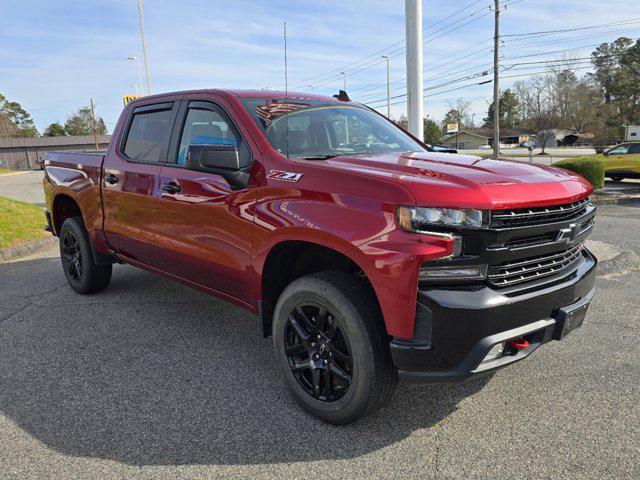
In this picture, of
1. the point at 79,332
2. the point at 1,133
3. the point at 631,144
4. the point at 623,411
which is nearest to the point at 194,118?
the point at 79,332

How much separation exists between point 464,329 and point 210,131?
234 centimetres

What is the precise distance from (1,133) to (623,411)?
10504 centimetres

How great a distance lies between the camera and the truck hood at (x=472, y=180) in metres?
2.45

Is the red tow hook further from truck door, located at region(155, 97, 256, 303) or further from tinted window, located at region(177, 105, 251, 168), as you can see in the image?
tinted window, located at region(177, 105, 251, 168)

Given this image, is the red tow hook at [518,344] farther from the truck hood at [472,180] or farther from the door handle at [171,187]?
the door handle at [171,187]

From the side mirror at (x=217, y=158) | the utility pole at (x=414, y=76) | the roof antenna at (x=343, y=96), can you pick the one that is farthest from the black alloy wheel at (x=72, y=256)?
the utility pole at (x=414, y=76)

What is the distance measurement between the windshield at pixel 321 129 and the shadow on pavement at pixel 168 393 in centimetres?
159

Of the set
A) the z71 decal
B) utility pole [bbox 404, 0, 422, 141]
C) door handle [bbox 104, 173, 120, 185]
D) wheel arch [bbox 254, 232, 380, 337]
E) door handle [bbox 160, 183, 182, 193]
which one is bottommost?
wheel arch [bbox 254, 232, 380, 337]

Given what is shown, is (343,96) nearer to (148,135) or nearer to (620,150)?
(148,135)

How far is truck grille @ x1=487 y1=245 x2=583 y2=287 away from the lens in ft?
8.30

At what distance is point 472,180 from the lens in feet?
8.50

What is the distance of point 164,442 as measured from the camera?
2781 millimetres

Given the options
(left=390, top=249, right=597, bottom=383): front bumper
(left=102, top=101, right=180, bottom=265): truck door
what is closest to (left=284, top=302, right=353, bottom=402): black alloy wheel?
(left=390, top=249, right=597, bottom=383): front bumper

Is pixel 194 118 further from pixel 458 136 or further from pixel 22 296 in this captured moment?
pixel 458 136
